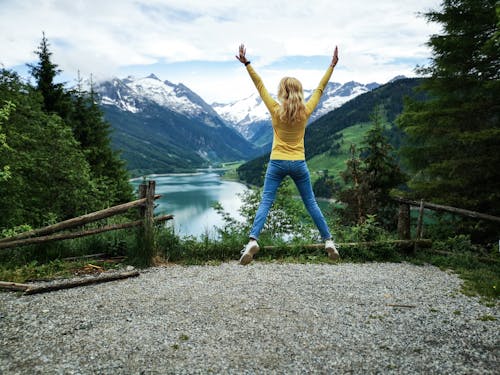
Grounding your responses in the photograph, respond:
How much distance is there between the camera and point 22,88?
17688mm

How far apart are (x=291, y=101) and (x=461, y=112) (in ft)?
37.8

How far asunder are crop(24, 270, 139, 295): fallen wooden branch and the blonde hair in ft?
11.8

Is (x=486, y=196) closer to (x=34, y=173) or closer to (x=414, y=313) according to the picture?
(x=414, y=313)

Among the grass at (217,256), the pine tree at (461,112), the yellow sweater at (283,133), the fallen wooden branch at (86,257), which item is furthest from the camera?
the pine tree at (461,112)

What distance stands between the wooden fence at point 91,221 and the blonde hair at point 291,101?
124 inches

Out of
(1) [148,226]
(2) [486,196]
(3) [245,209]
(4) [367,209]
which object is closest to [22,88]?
(3) [245,209]

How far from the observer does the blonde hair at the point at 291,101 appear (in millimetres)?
4363

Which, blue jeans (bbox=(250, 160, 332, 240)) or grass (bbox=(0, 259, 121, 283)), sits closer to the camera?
blue jeans (bbox=(250, 160, 332, 240))

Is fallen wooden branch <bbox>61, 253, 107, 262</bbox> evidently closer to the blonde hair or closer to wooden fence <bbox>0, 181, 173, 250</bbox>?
wooden fence <bbox>0, 181, 173, 250</bbox>

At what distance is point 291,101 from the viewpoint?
4.36 metres

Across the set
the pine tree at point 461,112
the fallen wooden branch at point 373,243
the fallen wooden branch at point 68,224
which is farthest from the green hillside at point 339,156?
the fallen wooden branch at point 68,224

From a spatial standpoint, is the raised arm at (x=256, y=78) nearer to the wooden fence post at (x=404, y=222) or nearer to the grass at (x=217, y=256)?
the grass at (x=217, y=256)

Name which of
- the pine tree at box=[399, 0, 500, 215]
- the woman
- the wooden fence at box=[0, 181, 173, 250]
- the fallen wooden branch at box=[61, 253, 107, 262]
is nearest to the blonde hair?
the woman

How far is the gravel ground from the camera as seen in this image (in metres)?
3.33
